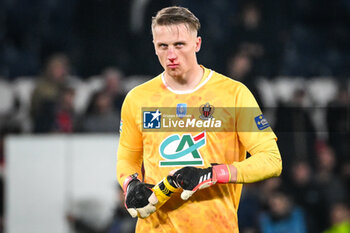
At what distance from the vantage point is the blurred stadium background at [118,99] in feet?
20.0

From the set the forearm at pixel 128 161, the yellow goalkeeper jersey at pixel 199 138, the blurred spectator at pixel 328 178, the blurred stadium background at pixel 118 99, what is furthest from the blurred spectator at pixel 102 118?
the yellow goalkeeper jersey at pixel 199 138

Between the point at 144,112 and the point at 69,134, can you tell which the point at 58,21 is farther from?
the point at 144,112

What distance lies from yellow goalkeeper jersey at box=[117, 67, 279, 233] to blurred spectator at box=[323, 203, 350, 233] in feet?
10.4

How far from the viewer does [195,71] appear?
3195 millimetres

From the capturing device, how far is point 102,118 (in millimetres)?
6426

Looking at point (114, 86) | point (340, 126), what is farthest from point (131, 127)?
point (340, 126)

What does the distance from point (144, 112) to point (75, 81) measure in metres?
4.11

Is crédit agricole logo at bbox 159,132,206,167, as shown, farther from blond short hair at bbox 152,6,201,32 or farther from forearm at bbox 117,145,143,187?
blond short hair at bbox 152,6,201,32

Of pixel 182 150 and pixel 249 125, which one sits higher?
pixel 249 125

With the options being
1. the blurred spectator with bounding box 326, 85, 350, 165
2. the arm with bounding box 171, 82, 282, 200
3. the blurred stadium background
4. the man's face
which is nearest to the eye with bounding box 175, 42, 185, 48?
the man's face

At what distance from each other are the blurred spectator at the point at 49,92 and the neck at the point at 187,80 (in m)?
3.48

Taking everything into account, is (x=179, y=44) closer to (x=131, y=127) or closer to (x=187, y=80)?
(x=187, y=80)

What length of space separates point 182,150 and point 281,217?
126 inches

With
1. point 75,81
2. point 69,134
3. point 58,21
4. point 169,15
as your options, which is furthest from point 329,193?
point 58,21
